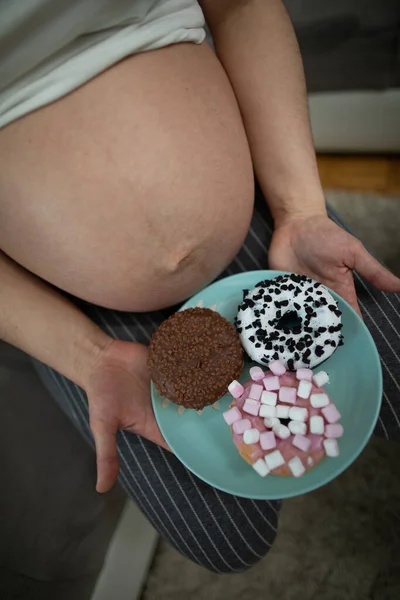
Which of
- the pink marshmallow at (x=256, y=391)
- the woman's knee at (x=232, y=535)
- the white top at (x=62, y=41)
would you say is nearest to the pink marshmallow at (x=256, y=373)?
the pink marshmallow at (x=256, y=391)

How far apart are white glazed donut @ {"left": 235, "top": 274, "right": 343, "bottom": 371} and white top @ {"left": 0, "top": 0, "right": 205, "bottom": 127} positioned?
0.44 meters

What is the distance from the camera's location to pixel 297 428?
76cm

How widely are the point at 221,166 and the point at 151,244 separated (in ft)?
0.56

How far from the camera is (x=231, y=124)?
80 centimetres

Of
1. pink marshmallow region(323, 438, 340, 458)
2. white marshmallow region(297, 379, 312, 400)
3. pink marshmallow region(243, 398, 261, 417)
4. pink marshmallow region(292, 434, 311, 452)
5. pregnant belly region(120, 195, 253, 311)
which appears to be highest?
pregnant belly region(120, 195, 253, 311)

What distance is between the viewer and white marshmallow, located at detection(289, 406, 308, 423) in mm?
769

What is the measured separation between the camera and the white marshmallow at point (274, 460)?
746mm

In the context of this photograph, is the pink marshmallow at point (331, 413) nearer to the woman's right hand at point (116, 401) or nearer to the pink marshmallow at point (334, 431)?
the pink marshmallow at point (334, 431)

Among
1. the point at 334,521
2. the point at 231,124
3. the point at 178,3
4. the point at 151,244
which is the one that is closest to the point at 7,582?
the point at 151,244

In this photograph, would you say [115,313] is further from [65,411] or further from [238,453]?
[238,453]

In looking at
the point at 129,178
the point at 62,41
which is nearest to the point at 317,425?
the point at 129,178

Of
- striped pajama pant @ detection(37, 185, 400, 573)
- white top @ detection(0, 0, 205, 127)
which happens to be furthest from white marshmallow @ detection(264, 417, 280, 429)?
white top @ detection(0, 0, 205, 127)

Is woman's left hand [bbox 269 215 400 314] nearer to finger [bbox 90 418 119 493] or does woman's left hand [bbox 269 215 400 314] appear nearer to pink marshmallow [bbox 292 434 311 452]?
pink marshmallow [bbox 292 434 311 452]

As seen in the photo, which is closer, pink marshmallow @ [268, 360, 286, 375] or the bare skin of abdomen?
the bare skin of abdomen
